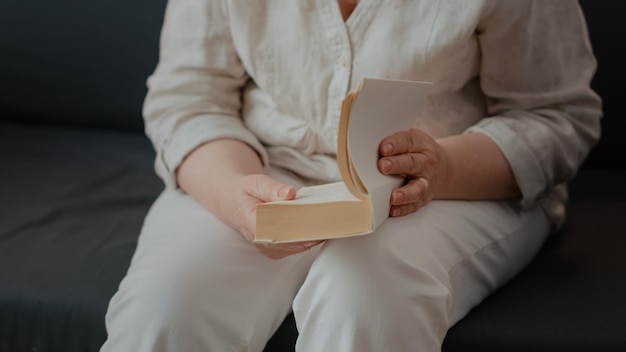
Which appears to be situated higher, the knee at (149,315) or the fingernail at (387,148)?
the fingernail at (387,148)

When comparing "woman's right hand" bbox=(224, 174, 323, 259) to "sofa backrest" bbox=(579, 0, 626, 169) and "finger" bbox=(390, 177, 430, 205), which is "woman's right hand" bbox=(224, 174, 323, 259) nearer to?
"finger" bbox=(390, 177, 430, 205)

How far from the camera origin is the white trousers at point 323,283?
2.44 feet

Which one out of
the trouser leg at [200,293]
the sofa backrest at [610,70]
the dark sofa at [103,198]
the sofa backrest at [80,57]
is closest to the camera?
the trouser leg at [200,293]

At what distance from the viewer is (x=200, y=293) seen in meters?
0.82

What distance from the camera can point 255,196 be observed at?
2.79ft

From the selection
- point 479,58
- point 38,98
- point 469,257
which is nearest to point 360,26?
point 479,58

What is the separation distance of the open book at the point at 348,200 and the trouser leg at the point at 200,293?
5.5 inches

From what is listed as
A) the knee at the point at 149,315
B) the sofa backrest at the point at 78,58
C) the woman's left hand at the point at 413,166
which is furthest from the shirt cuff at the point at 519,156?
the sofa backrest at the point at 78,58

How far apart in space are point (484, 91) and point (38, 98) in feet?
3.17

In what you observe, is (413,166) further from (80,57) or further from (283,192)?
(80,57)

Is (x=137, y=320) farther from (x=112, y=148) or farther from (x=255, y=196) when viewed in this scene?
(x=112, y=148)

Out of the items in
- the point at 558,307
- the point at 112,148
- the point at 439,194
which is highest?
the point at 439,194

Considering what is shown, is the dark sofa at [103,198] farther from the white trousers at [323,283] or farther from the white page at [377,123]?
the white page at [377,123]

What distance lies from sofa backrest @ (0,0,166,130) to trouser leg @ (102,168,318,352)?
0.65 m
